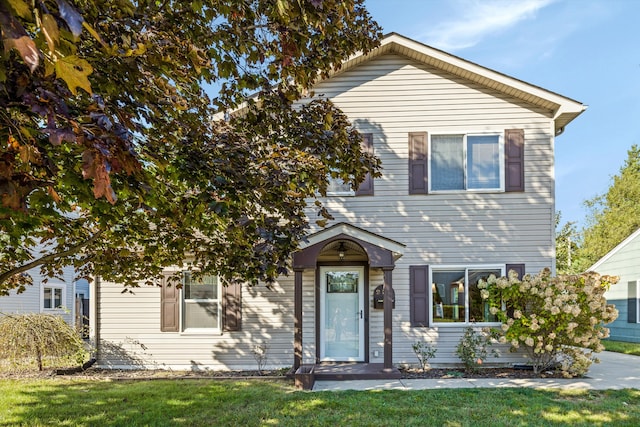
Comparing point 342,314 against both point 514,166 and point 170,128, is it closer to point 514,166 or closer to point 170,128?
point 514,166

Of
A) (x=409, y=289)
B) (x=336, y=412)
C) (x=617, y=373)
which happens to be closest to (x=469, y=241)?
(x=409, y=289)

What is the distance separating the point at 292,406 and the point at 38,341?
18.4 ft

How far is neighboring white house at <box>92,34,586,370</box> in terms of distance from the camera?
8.98 m

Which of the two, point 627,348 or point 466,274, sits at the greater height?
point 466,274

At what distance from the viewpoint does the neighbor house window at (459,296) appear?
8.91m

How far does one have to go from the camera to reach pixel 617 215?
2442 centimetres

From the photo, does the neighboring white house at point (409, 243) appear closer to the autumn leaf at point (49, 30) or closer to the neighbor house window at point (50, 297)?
the autumn leaf at point (49, 30)

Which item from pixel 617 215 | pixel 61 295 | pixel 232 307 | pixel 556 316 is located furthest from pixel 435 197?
pixel 617 215

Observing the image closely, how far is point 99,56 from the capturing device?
254cm

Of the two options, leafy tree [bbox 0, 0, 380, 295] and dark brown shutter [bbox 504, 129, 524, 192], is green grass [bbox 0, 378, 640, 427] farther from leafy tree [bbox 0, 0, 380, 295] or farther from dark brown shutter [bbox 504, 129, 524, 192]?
dark brown shutter [bbox 504, 129, 524, 192]

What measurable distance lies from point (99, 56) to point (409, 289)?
7.69 meters

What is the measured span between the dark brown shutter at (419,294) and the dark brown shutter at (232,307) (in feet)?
12.1

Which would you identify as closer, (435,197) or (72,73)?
(72,73)

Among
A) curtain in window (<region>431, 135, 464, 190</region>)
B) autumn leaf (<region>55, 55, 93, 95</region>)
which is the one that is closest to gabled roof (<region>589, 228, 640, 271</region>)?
curtain in window (<region>431, 135, 464, 190</region>)
